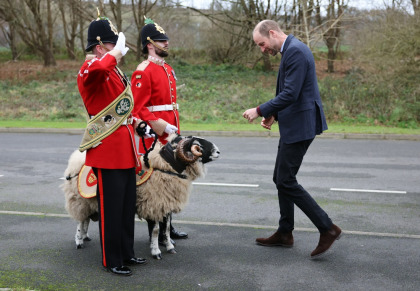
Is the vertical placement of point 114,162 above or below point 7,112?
above

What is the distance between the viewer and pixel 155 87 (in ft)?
18.4

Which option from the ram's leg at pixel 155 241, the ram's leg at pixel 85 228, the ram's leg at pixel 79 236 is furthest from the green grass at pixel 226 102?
the ram's leg at pixel 155 241

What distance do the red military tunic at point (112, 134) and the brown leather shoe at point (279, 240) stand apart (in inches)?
69.3

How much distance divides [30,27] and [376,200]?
105 ft

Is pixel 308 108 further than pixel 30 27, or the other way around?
pixel 30 27

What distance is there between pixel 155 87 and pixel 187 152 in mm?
870

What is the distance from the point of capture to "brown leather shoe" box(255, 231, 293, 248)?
561cm

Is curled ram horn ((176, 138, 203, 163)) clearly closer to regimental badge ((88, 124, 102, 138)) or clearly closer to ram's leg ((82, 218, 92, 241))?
regimental badge ((88, 124, 102, 138))

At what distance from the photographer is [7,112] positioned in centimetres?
2336

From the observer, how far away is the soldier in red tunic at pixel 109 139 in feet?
15.4

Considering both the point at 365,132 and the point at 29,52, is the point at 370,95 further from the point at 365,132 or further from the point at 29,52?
the point at 29,52

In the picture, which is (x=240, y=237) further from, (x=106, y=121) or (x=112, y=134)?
(x=106, y=121)

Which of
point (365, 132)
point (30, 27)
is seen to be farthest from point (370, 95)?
point (30, 27)

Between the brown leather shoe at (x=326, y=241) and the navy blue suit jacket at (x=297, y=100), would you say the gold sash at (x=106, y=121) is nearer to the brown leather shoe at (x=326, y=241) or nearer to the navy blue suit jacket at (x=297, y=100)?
the navy blue suit jacket at (x=297, y=100)
